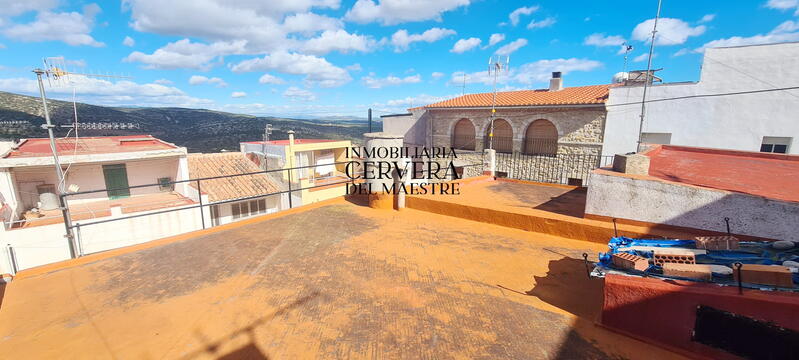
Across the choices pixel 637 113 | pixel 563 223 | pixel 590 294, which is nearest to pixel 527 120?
pixel 637 113

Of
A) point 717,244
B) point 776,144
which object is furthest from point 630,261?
point 776,144

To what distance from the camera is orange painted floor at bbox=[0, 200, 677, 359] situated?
9.53 feet

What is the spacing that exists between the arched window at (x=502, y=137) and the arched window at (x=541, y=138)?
0.93m

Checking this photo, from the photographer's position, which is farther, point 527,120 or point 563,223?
point 527,120

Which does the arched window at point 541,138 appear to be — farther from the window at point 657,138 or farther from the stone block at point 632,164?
the stone block at point 632,164

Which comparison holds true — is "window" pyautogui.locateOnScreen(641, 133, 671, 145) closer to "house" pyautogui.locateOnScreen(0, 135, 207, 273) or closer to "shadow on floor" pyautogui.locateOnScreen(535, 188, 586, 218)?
"shadow on floor" pyautogui.locateOnScreen(535, 188, 586, 218)

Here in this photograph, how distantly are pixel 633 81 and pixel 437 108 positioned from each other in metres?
10.5

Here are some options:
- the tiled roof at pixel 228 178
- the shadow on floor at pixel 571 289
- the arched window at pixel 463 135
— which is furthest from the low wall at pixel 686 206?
the tiled roof at pixel 228 178

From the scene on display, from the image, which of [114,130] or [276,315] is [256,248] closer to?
[276,315]

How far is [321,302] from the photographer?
3623 millimetres

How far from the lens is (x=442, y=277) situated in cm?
420

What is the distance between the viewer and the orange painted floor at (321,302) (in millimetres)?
2904

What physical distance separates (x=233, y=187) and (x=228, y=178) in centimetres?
137

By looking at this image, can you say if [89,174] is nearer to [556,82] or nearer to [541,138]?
[541,138]
